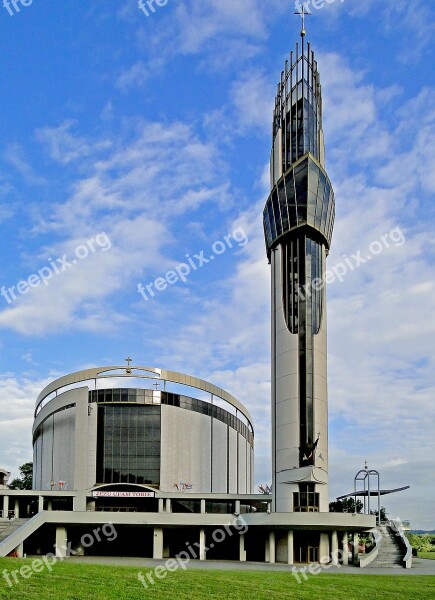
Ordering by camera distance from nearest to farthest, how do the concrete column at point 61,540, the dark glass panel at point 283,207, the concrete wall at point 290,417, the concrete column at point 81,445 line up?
1. the concrete wall at point 290,417
2. the concrete column at point 61,540
3. the dark glass panel at point 283,207
4. the concrete column at point 81,445

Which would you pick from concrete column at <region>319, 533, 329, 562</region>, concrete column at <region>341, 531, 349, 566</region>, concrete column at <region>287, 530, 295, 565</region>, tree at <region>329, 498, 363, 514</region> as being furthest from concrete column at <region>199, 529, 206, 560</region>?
tree at <region>329, 498, 363, 514</region>

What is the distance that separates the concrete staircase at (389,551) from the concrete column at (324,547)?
371 cm

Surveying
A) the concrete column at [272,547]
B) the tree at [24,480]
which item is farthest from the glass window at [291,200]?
the tree at [24,480]

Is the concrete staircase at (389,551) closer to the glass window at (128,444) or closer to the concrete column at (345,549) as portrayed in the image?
the concrete column at (345,549)

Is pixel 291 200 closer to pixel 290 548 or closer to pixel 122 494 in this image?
pixel 290 548

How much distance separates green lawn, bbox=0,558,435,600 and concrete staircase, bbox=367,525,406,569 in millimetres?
16720

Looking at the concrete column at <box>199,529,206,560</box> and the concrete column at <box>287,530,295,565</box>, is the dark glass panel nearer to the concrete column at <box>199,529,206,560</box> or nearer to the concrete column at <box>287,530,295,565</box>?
the concrete column at <box>287,530,295,565</box>

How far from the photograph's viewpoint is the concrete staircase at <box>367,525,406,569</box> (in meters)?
48.4

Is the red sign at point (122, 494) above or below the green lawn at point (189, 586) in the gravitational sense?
above

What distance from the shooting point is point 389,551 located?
2060 inches

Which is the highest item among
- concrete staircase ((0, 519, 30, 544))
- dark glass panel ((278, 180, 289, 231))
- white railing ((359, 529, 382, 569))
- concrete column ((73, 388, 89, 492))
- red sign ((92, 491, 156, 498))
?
dark glass panel ((278, 180, 289, 231))

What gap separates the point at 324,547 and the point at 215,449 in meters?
22.6

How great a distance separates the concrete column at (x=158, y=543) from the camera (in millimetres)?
54844

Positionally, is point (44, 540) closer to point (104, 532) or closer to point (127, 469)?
point (104, 532)
